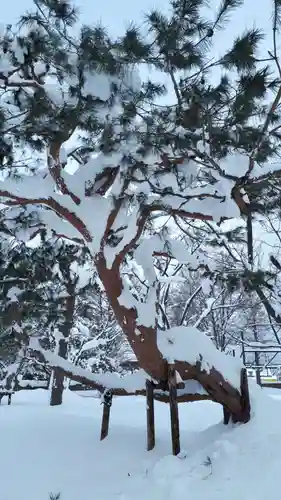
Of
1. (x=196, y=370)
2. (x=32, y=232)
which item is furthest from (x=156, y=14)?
(x=196, y=370)

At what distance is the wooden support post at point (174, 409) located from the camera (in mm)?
4434

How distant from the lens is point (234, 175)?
3643 mm

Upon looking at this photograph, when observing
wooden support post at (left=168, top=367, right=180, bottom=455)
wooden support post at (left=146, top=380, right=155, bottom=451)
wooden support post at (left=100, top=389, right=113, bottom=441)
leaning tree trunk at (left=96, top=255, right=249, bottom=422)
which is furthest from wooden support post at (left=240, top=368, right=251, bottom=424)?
wooden support post at (left=100, top=389, right=113, bottom=441)

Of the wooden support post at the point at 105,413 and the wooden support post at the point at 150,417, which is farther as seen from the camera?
the wooden support post at the point at 105,413

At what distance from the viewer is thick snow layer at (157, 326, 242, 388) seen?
4.79 m

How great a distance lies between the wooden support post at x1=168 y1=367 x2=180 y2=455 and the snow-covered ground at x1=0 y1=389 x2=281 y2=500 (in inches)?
6.5

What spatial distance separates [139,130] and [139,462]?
3.30 metres

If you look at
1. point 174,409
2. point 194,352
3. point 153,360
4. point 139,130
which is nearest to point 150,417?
point 174,409

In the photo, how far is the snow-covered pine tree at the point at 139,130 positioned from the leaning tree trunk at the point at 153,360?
0.01 m

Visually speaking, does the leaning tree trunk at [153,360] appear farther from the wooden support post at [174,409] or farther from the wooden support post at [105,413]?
the wooden support post at [105,413]

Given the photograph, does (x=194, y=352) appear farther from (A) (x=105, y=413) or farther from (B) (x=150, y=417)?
(A) (x=105, y=413)

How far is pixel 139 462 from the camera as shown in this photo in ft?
14.6

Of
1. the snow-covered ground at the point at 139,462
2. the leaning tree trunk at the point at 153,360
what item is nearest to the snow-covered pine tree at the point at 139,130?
the leaning tree trunk at the point at 153,360

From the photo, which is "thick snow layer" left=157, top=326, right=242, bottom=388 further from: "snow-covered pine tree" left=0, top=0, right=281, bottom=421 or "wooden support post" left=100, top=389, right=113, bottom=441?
"wooden support post" left=100, top=389, right=113, bottom=441
